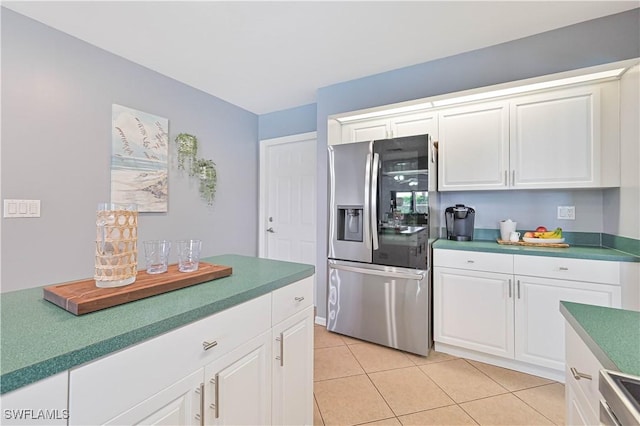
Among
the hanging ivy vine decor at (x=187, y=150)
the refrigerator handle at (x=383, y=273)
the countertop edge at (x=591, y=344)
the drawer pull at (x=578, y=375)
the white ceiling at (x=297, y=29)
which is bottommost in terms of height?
the refrigerator handle at (x=383, y=273)

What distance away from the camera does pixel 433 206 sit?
2.44 m

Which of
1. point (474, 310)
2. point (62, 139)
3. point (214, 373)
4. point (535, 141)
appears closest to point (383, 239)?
point (474, 310)

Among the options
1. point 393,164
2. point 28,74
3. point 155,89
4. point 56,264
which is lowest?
point 56,264

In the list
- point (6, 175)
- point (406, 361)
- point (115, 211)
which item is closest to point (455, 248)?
point (406, 361)

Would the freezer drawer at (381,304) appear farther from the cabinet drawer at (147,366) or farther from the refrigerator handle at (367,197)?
the cabinet drawer at (147,366)

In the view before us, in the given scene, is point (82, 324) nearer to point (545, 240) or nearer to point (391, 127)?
point (391, 127)

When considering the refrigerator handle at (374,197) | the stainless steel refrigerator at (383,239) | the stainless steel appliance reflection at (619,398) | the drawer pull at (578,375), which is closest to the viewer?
the stainless steel appliance reflection at (619,398)

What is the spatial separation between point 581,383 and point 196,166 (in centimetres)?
341

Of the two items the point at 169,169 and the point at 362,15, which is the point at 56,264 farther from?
the point at 362,15

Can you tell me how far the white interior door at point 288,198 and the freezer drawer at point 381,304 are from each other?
0.98 m

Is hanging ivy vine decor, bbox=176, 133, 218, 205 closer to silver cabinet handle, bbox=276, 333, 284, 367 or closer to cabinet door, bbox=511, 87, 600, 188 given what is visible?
silver cabinet handle, bbox=276, 333, 284, 367

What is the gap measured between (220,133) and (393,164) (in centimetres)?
226

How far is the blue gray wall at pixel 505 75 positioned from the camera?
2.07m

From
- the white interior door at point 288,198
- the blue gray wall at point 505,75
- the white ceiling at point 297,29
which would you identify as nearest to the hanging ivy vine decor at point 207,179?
the white interior door at point 288,198
